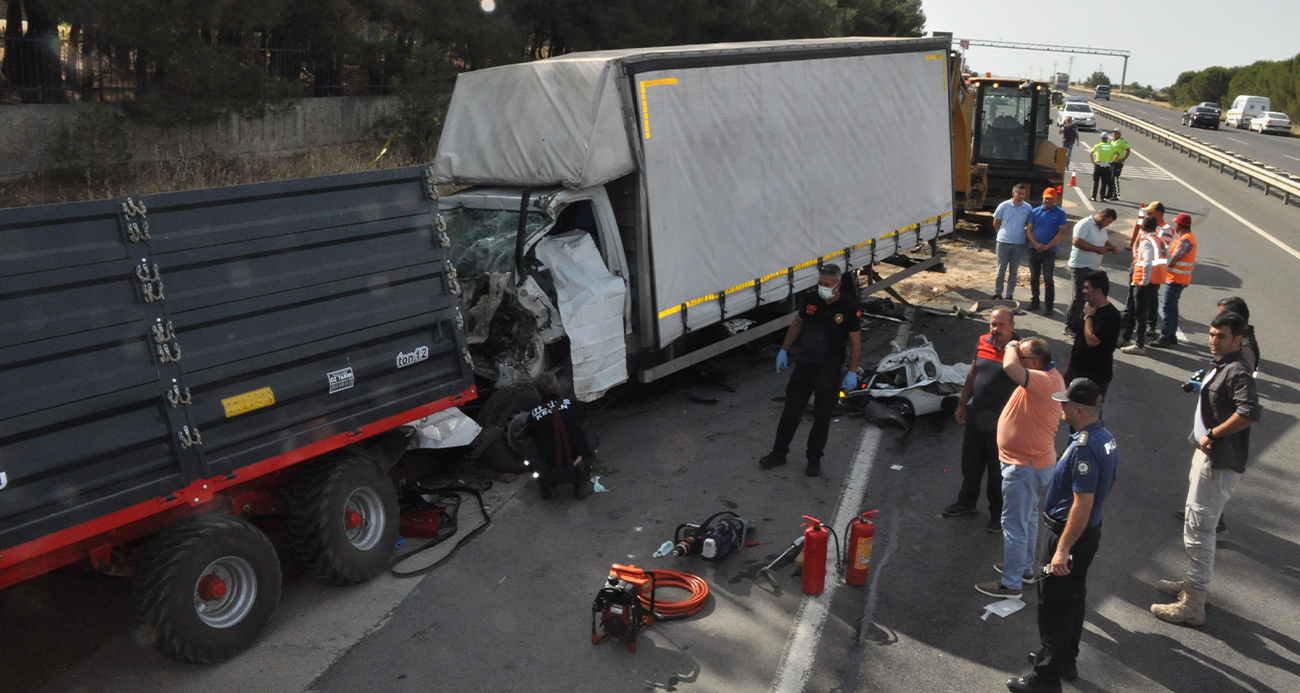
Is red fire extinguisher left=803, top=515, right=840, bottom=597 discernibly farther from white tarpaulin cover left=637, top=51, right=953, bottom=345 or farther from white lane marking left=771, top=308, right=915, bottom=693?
A: white tarpaulin cover left=637, top=51, right=953, bottom=345

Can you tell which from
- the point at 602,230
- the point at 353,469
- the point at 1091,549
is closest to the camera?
the point at 1091,549

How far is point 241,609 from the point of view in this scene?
18.7ft

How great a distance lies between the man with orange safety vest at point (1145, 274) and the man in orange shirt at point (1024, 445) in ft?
21.4

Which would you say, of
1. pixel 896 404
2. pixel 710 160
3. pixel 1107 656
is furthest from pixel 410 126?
pixel 1107 656

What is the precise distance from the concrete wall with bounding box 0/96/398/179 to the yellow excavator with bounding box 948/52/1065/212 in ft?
41.5

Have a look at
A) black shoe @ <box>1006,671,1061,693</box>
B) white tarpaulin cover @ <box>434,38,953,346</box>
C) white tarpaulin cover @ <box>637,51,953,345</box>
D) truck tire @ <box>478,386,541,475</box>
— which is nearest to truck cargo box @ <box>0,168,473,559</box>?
truck tire @ <box>478,386,541,475</box>

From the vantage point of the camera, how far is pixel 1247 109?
56.1 meters

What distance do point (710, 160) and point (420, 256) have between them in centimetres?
369

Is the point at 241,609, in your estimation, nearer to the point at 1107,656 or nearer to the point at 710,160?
the point at 1107,656


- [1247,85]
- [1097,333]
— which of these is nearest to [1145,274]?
[1097,333]

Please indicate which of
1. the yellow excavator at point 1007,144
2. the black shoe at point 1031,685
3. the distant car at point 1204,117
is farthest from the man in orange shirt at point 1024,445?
the distant car at point 1204,117

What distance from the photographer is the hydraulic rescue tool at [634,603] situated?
5.68m

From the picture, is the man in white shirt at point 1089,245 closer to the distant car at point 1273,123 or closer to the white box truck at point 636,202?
the white box truck at point 636,202

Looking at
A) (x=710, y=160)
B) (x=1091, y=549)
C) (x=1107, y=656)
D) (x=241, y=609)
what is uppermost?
(x=710, y=160)
